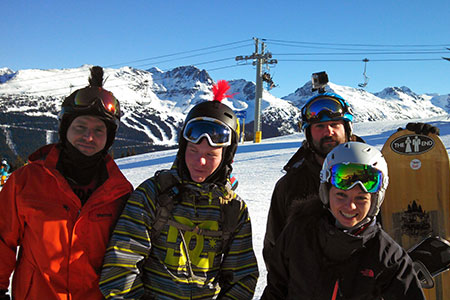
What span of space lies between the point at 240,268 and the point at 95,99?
4.83 ft

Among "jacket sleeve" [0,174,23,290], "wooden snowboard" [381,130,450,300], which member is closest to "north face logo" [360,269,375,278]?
"wooden snowboard" [381,130,450,300]

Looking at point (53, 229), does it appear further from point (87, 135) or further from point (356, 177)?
point (356, 177)

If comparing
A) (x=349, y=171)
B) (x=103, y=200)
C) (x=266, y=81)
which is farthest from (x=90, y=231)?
(x=266, y=81)

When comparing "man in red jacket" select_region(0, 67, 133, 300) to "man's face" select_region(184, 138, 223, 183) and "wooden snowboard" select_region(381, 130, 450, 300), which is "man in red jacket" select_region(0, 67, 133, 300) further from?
"wooden snowboard" select_region(381, 130, 450, 300)

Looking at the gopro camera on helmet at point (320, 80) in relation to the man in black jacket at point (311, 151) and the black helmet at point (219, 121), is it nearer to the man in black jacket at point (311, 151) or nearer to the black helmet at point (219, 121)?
the man in black jacket at point (311, 151)

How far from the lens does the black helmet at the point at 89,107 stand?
92.8 inches

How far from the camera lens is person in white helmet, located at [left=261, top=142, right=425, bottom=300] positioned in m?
1.85

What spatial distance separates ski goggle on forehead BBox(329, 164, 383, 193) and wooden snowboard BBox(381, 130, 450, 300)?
113 cm

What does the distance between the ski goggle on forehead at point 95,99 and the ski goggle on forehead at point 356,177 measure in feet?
5.03

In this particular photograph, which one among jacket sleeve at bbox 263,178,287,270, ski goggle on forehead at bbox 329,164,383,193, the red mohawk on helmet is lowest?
jacket sleeve at bbox 263,178,287,270

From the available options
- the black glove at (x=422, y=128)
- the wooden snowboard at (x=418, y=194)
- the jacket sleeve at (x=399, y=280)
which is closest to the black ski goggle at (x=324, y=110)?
the black glove at (x=422, y=128)

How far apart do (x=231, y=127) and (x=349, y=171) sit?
81cm

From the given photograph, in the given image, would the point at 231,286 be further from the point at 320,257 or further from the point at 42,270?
the point at 42,270

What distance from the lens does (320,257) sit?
196 cm
